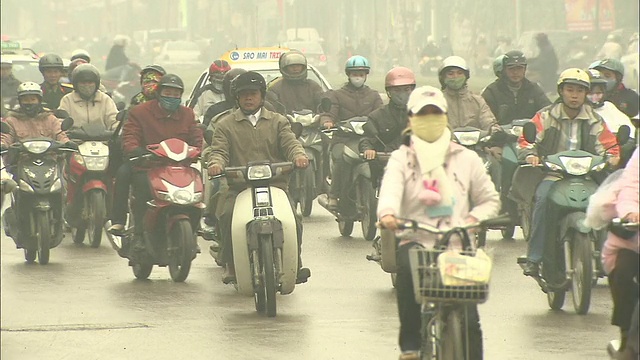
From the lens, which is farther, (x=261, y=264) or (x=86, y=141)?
(x=86, y=141)

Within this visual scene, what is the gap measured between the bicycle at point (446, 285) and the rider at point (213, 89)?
10.4m

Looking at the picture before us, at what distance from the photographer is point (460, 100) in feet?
51.2

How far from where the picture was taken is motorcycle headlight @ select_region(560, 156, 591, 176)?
11.7 meters

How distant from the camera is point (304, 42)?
2286 inches

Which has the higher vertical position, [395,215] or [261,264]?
[395,215]

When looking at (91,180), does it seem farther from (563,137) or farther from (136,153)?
(563,137)

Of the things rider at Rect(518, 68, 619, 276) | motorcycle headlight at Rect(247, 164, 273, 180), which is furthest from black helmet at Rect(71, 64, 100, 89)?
rider at Rect(518, 68, 619, 276)

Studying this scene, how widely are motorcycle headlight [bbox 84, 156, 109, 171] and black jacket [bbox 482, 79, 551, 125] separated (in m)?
3.81

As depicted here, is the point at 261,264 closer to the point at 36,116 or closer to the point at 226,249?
the point at 226,249

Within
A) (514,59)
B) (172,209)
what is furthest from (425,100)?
(514,59)

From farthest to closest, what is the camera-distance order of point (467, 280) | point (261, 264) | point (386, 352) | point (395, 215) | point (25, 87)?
point (25, 87) → point (261, 264) → point (386, 352) → point (395, 215) → point (467, 280)

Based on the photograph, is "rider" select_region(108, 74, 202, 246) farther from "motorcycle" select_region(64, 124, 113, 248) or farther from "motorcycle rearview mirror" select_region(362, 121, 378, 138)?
"motorcycle" select_region(64, 124, 113, 248)

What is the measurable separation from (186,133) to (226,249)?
1.74m

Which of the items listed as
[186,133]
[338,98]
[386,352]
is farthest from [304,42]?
[386,352]
